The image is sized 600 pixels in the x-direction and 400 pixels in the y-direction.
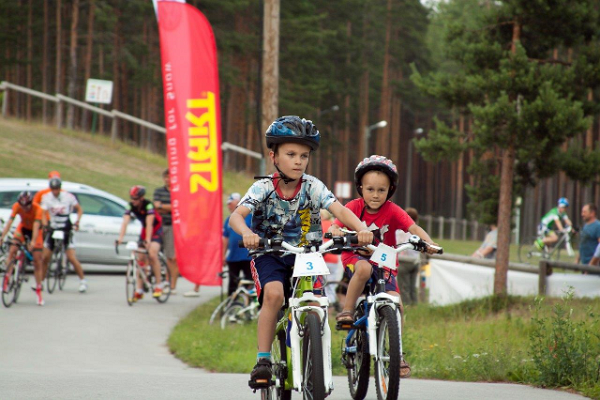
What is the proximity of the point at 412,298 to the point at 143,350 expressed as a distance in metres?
6.56

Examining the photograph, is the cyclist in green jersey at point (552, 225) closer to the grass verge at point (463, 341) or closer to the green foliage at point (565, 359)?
the grass verge at point (463, 341)

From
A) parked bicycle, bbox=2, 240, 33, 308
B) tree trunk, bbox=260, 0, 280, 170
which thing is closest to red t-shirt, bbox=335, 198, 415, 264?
tree trunk, bbox=260, 0, 280, 170

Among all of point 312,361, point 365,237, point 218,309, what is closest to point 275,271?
point 365,237

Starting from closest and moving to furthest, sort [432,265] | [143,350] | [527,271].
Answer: [143,350] < [527,271] < [432,265]

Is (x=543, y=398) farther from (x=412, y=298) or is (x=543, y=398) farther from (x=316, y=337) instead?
(x=412, y=298)

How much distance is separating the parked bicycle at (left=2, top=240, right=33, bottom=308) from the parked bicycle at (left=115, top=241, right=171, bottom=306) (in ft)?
5.18

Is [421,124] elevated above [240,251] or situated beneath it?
elevated above

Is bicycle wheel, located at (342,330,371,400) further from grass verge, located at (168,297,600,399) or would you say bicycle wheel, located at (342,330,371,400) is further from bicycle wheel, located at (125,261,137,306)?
bicycle wheel, located at (125,261,137,306)

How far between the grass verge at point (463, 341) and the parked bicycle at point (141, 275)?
4.44 feet

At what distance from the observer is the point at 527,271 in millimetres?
16203

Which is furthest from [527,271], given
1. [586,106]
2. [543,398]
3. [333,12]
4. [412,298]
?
[333,12]

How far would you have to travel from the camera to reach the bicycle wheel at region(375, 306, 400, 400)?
19.1 ft

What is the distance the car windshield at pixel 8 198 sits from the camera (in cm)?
2034

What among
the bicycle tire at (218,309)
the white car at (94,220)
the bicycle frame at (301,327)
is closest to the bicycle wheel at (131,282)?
the bicycle tire at (218,309)
